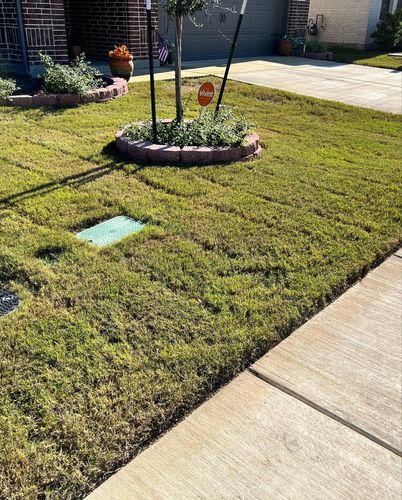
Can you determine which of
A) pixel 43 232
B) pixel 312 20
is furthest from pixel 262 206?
pixel 312 20

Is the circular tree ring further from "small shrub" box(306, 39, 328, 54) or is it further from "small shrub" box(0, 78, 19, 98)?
"small shrub" box(306, 39, 328, 54)

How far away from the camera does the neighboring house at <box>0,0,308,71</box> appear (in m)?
9.17

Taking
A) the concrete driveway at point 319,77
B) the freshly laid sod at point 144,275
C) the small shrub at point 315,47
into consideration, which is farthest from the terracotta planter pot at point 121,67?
the small shrub at point 315,47

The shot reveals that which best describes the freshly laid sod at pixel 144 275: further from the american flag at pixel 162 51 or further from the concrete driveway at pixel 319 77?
the american flag at pixel 162 51

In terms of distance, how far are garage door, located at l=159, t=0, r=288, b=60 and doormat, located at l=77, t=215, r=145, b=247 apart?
9.76 meters

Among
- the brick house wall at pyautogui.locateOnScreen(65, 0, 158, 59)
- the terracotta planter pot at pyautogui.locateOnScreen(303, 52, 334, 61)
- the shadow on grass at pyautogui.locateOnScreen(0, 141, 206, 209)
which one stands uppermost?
the brick house wall at pyautogui.locateOnScreen(65, 0, 158, 59)

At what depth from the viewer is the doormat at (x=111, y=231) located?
3.80 m

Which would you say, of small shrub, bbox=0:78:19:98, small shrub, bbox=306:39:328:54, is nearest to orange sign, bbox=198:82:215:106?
small shrub, bbox=0:78:19:98

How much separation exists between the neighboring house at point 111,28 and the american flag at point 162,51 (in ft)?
1.03

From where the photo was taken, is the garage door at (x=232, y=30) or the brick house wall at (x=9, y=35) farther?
the garage door at (x=232, y=30)

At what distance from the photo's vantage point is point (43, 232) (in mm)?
3830

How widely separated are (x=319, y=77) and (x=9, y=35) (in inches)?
278

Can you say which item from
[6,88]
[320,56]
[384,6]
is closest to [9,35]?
[6,88]

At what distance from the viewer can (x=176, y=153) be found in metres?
5.46
